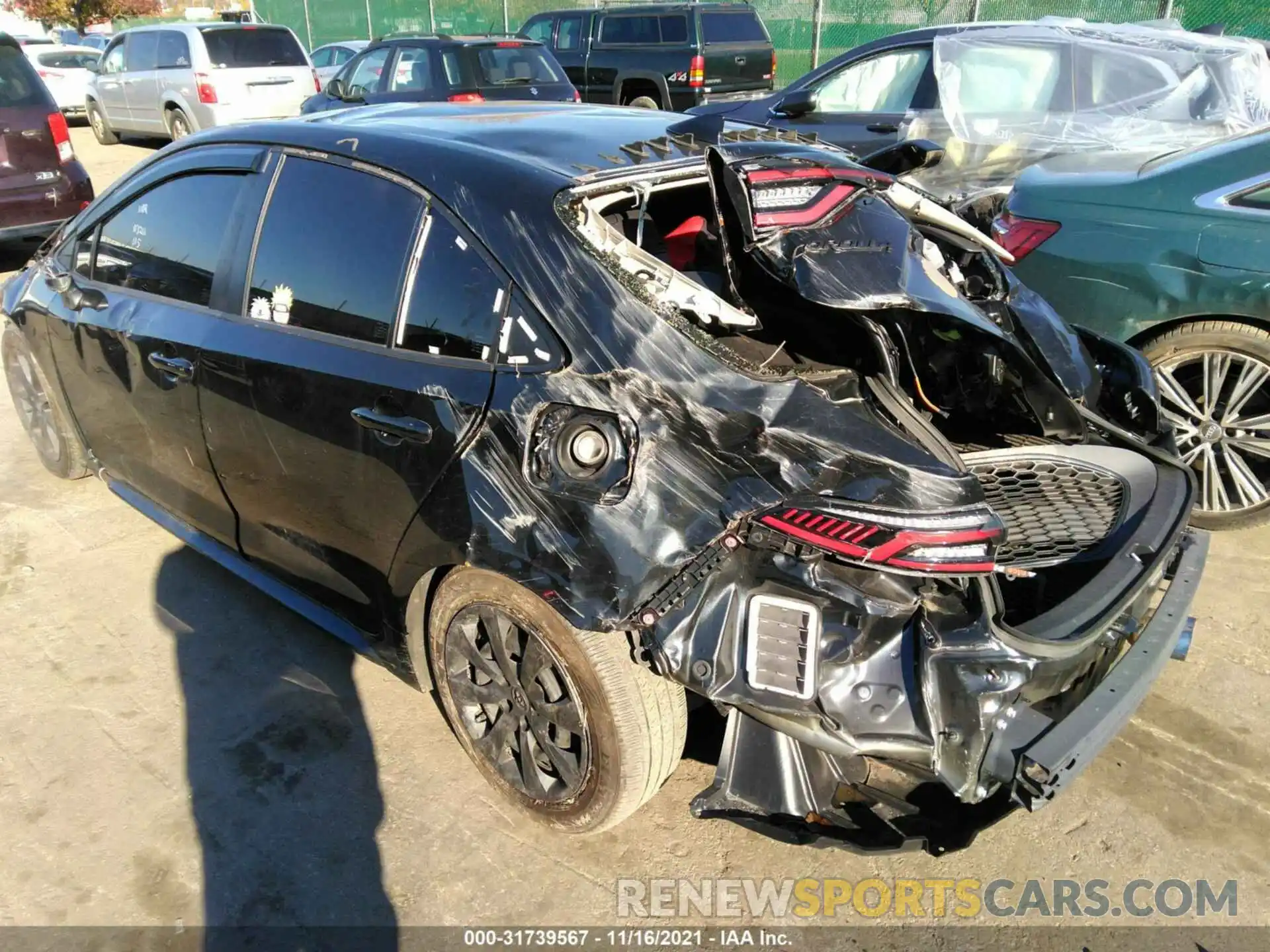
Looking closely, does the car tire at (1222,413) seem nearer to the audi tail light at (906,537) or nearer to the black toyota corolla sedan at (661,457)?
the black toyota corolla sedan at (661,457)

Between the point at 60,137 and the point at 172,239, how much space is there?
239 inches

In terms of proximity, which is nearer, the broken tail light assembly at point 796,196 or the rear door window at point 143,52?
the broken tail light assembly at point 796,196

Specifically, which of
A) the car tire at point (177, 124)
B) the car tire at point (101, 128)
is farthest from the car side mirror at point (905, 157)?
the car tire at point (101, 128)

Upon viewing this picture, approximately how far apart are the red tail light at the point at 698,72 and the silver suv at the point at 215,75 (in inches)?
219

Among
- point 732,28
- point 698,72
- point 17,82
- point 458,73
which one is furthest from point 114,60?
point 732,28

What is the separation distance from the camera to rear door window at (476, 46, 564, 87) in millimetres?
10641

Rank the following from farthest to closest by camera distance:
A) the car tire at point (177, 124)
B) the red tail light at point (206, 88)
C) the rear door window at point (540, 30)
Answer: the rear door window at point (540, 30) < the car tire at point (177, 124) < the red tail light at point (206, 88)

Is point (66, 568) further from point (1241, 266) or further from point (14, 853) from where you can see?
point (1241, 266)

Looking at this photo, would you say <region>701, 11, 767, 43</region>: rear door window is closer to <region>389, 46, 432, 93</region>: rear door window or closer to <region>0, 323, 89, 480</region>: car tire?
<region>389, 46, 432, 93</region>: rear door window

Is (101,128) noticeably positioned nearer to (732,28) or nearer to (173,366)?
(732,28)

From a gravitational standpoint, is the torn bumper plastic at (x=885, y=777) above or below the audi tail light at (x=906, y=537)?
below

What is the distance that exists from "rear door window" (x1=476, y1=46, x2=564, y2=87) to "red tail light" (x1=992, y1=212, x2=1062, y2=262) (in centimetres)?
767

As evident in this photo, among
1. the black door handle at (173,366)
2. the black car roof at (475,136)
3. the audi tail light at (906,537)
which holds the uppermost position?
the black car roof at (475,136)

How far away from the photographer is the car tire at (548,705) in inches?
91.0
